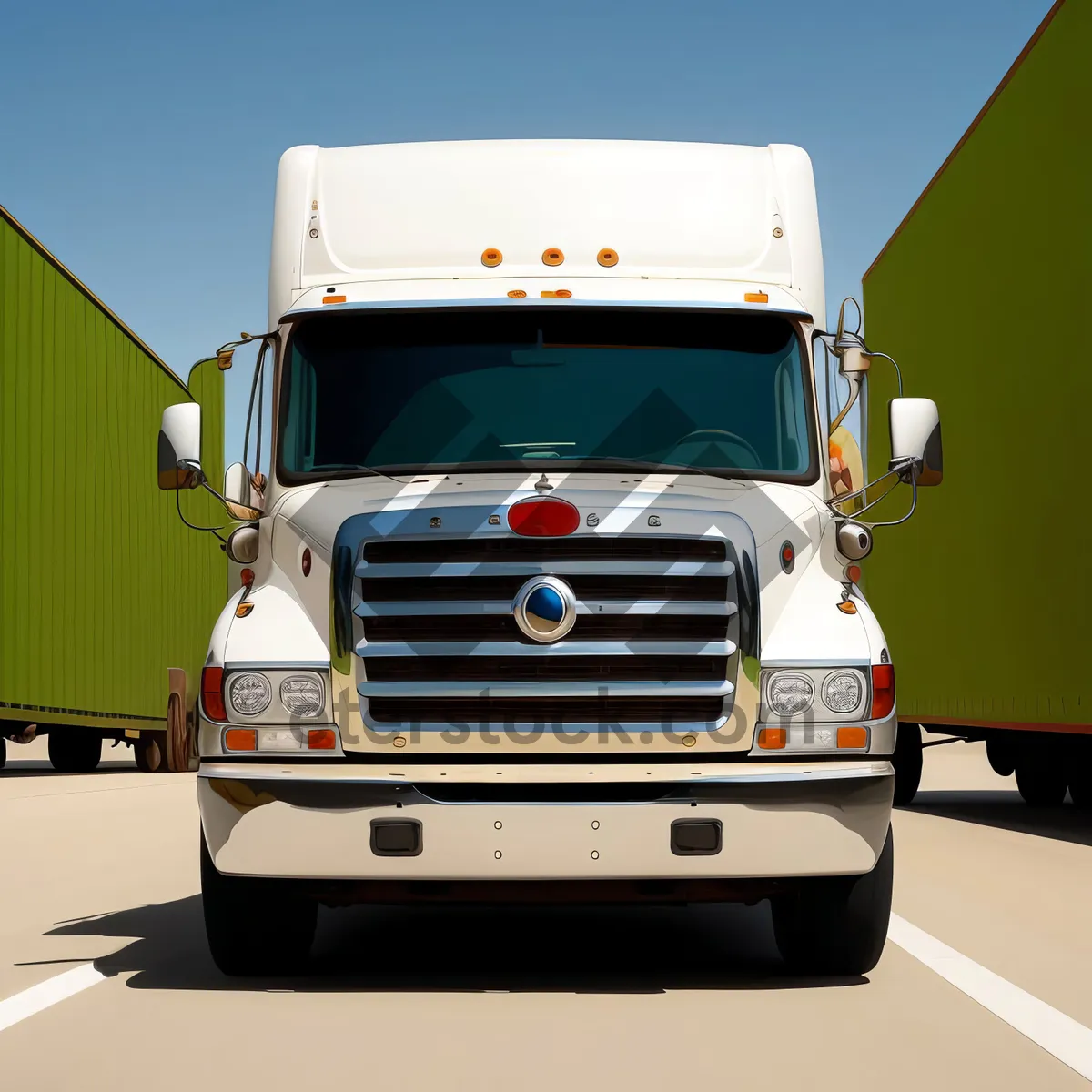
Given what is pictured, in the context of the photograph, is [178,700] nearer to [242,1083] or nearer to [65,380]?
[65,380]

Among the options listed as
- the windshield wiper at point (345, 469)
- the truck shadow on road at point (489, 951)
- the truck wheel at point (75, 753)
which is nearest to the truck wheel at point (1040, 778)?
the truck shadow on road at point (489, 951)

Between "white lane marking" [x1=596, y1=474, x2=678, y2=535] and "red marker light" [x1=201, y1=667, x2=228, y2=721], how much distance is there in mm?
1570

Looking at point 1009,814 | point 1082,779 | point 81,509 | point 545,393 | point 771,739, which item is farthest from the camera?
point 81,509

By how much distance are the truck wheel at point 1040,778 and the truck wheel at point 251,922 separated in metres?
11.4

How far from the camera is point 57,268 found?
71.4 ft

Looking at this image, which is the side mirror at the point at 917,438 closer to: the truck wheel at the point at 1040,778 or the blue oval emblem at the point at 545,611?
the blue oval emblem at the point at 545,611

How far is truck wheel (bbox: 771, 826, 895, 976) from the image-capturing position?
23.5 feet

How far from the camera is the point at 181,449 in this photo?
764 centimetres

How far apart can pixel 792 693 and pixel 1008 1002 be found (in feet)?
4.57

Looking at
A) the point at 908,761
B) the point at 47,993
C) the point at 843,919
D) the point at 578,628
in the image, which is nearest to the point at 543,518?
the point at 578,628

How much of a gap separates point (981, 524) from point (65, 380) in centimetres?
1183

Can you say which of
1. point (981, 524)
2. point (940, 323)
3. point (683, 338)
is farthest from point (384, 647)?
point (940, 323)

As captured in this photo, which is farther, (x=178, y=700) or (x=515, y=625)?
(x=178, y=700)

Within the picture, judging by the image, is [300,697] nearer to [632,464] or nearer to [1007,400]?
[632,464]
